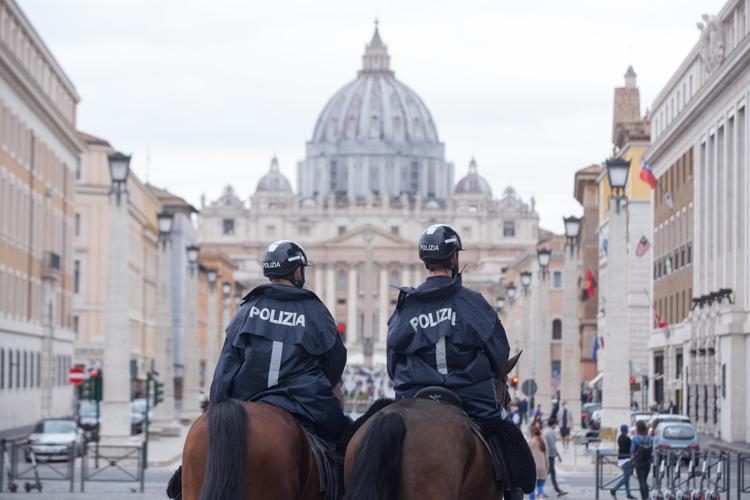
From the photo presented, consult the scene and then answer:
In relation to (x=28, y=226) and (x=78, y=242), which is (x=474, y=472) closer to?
(x=28, y=226)

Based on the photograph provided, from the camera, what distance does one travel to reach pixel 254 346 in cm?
1045

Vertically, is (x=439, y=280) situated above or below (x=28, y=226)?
below

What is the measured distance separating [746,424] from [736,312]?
10.4ft

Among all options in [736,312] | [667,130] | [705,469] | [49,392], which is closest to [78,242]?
[49,392]

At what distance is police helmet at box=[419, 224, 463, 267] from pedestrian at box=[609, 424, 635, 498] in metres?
21.2

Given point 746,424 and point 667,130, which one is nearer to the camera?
point 746,424

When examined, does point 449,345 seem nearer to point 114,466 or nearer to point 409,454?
point 409,454

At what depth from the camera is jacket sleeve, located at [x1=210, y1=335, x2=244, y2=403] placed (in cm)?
1036

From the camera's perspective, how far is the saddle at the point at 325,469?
10180mm

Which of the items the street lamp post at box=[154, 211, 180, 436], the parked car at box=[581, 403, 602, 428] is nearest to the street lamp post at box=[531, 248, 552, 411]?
the parked car at box=[581, 403, 602, 428]

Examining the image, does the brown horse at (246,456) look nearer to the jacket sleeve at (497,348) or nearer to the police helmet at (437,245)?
the jacket sleeve at (497,348)

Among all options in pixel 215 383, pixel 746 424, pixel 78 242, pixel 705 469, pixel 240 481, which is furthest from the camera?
pixel 78 242

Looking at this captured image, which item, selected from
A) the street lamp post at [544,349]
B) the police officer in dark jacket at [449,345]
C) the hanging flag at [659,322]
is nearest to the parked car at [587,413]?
the street lamp post at [544,349]

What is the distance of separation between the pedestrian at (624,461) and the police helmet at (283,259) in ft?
69.2
